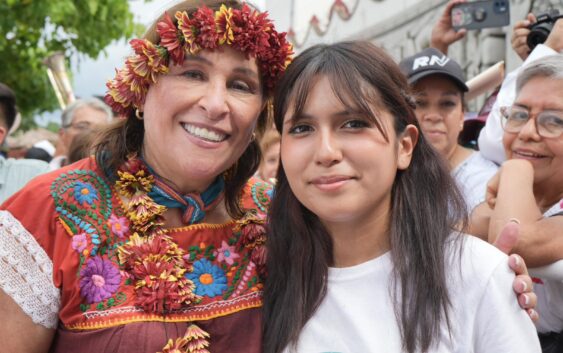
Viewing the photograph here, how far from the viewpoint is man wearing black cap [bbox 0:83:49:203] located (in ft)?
15.2

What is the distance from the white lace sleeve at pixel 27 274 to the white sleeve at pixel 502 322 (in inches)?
52.6

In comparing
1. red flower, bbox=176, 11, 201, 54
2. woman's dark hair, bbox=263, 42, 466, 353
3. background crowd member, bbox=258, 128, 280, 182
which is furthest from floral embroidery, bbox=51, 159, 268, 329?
background crowd member, bbox=258, 128, 280, 182

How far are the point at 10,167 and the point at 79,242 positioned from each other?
9.34 feet

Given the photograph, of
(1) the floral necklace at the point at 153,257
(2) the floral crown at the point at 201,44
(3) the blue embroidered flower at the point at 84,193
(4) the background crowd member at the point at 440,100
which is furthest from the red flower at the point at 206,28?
(4) the background crowd member at the point at 440,100

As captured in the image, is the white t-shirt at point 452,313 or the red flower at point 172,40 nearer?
the white t-shirt at point 452,313

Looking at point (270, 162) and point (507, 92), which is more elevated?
point (507, 92)

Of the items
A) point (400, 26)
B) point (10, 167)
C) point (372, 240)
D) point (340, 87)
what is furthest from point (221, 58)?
point (400, 26)

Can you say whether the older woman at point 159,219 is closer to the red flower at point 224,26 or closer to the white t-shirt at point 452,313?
the red flower at point 224,26

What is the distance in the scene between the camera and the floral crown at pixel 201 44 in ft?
7.47

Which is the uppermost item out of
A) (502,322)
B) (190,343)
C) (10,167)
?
(502,322)

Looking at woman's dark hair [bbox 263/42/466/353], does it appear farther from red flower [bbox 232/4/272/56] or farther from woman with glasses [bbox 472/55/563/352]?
woman with glasses [bbox 472/55/563/352]

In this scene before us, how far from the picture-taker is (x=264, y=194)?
9.18 feet

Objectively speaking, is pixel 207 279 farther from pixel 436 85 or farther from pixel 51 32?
pixel 51 32

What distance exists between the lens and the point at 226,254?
7.90 feet
